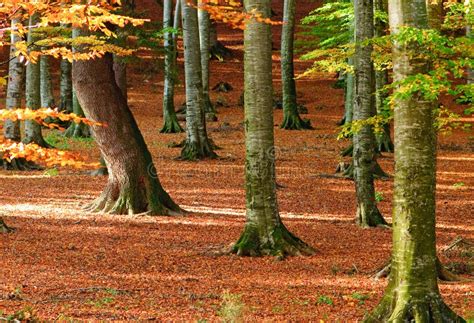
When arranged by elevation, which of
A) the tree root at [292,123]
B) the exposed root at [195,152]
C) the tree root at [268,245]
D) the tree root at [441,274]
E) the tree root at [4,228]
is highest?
the tree root at [292,123]

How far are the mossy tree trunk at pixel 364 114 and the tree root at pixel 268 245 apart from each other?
2563 mm

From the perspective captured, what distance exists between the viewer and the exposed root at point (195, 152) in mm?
20672

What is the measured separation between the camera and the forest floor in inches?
305

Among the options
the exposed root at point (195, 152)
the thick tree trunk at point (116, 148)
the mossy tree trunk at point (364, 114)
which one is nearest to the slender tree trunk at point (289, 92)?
the exposed root at point (195, 152)

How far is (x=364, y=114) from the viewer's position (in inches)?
497

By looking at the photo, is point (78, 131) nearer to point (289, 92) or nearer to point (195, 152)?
point (195, 152)

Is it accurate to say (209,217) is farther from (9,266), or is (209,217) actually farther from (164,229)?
(9,266)

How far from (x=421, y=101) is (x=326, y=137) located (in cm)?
1927

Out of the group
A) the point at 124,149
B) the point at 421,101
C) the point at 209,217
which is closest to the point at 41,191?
the point at 124,149

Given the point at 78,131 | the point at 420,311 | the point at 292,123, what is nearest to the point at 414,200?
the point at 420,311

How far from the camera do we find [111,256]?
33.5 ft

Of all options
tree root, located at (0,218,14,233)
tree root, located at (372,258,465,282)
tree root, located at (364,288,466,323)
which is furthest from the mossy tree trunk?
tree root, located at (364,288,466,323)

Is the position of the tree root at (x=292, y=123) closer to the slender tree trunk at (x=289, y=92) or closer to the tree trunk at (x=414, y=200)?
the slender tree trunk at (x=289, y=92)

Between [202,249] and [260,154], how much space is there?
1551 mm
